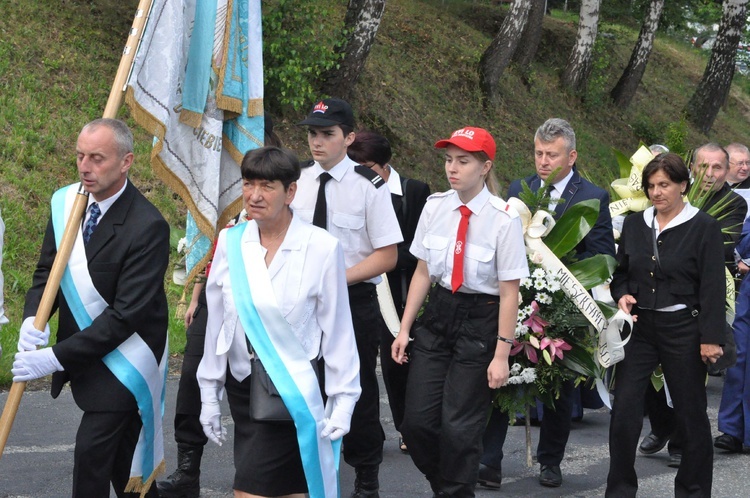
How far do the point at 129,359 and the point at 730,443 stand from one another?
4960 mm

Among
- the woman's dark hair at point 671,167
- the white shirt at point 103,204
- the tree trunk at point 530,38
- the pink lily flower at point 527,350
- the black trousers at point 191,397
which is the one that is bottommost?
the black trousers at point 191,397

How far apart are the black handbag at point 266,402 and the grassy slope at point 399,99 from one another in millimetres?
4379

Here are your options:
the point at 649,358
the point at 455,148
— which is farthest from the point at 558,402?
the point at 455,148

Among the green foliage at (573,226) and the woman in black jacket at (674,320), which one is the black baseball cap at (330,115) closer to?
the green foliage at (573,226)

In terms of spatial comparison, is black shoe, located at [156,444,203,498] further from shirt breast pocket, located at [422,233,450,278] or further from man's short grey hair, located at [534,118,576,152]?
man's short grey hair, located at [534,118,576,152]

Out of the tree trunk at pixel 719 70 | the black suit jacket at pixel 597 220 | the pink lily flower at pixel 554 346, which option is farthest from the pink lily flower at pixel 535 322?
the tree trunk at pixel 719 70

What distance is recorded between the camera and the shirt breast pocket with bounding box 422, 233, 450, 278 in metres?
5.60

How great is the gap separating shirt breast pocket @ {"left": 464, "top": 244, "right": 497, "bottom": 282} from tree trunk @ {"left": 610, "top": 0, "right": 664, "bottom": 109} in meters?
19.3

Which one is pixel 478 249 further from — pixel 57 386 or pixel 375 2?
pixel 375 2

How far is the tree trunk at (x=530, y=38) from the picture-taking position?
74.6ft

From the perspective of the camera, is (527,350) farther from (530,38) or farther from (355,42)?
(530,38)

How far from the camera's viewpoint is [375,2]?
49.8 ft

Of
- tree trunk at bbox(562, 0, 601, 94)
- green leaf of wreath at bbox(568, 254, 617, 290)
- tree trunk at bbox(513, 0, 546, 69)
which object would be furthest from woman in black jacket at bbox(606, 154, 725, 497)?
tree trunk at bbox(513, 0, 546, 69)

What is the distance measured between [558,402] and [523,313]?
84cm
